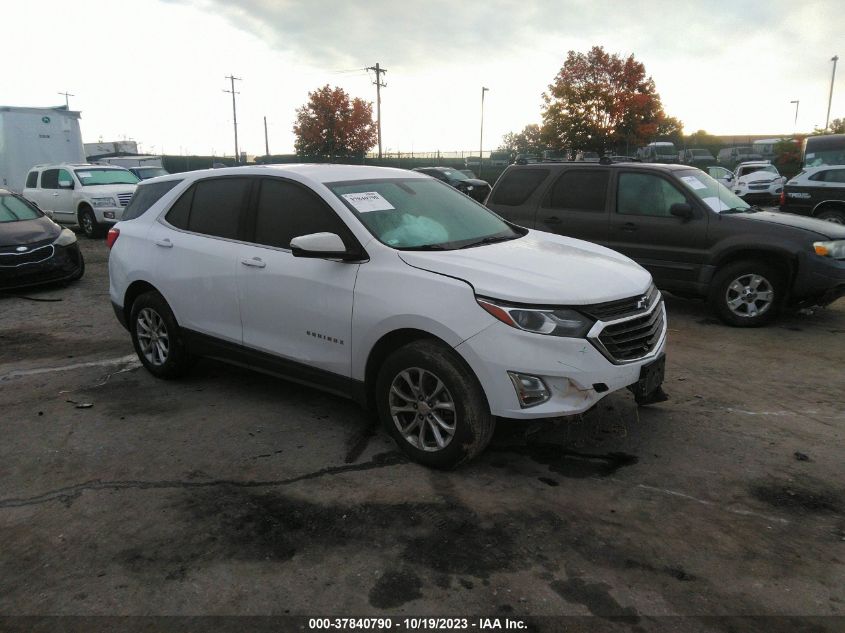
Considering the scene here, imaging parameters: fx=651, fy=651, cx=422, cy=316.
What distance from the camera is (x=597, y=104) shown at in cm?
3975

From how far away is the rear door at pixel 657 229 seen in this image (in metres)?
7.33

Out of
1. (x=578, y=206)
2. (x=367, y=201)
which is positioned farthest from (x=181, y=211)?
(x=578, y=206)

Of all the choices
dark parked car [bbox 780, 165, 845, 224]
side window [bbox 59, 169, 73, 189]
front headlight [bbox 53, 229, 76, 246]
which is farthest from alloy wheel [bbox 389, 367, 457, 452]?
side window [bbox 59, 169, 73, 189]

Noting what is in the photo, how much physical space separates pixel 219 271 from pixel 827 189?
13.2m

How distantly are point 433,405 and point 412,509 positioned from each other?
0.59 meters

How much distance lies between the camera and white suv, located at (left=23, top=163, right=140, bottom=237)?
50.1 feet

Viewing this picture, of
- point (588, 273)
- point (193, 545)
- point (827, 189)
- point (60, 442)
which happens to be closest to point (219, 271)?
point (60, 442)

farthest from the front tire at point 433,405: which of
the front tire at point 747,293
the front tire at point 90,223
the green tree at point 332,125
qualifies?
the green tree at point 332,125

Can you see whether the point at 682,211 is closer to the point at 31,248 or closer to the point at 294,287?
the point at 294,287

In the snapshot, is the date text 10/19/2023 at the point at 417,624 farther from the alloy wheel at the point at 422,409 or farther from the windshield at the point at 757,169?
the windshield at the point at 757,169

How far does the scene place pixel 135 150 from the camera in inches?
1663

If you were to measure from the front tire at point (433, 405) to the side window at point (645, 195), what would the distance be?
4.99 meters

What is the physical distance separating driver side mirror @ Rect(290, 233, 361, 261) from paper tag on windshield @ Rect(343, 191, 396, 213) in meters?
0.35

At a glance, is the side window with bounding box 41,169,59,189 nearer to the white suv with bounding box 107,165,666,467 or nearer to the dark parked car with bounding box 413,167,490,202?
the dark parked car with bounding box 413,167,490,202
